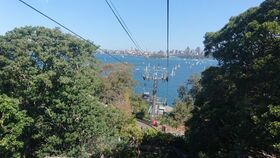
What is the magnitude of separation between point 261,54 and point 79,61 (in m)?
11.7

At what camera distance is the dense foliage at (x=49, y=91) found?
66.2ft

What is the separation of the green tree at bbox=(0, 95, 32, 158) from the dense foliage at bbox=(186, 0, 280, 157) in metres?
8.46

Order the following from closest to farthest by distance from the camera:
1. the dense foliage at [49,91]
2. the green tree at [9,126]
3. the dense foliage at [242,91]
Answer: the dense foliage at [242,91] → the green tree at [9,126] → the dense foliage at [49,91]

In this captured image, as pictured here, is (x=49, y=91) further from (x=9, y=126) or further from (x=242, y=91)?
(x=242, y=91)

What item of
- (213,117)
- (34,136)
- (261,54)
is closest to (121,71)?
(34,136)

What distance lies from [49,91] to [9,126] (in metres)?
3.34

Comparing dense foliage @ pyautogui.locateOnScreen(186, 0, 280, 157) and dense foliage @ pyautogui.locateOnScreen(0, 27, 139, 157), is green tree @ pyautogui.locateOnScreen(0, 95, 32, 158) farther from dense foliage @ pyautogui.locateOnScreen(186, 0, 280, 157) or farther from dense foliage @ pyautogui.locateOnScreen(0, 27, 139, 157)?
dense foliage @ pyautogui.locateOnScreen(186, 0, 280, 157)

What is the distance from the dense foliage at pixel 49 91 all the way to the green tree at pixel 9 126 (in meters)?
0.64

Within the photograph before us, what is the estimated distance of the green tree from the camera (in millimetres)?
17500

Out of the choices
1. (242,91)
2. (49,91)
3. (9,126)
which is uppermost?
(242,91)

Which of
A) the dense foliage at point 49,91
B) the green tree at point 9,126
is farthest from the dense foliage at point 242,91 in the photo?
the green tree at point 9,126

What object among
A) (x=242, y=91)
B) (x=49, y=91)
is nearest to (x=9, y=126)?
(x=49, y=91)

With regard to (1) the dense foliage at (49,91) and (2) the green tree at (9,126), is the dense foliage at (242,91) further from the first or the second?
(2) the green tree at (9,126)

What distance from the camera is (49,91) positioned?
20.6 meters
